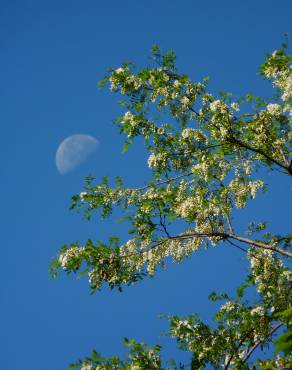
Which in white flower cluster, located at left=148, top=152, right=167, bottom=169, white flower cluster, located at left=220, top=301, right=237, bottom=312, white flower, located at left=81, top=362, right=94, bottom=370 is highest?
white flower cluster, located at left=148, top=152, right=167, bottom=169

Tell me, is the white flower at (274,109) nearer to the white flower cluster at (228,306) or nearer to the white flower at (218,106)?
the white flower at (218,106)

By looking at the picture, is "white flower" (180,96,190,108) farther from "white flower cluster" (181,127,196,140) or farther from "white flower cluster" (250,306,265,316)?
"white flower cluster" (250,306,265,316)

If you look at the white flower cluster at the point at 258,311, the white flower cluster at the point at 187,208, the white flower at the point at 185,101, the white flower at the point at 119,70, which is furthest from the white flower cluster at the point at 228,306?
the white flower at the point at 119,70

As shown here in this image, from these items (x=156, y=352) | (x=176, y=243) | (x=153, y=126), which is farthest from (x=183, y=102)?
(x=156, y=352)

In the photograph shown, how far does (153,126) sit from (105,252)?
163 inches

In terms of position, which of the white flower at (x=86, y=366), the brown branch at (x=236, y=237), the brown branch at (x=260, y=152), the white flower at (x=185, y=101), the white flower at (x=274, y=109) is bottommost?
the white flower at (x=86, y=366)

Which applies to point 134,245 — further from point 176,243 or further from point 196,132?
point 196,132

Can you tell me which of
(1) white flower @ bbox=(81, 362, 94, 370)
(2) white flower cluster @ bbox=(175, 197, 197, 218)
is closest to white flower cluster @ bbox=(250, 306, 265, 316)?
(2) white flower cluster @ bbox=(175, 197, 197, 218)

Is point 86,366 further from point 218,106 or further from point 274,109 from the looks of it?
point 274,109

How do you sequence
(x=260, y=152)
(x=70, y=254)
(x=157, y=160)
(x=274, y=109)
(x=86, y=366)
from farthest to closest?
(x=157, y=160) → (x=274, y=109) → (x=260, y=152) → (x=70, y=254) → (x=86, y=366)

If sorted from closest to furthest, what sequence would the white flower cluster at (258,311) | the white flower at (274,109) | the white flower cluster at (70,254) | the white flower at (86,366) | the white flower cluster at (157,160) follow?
the white flower at (86,366) < the white flower cluster at (70,254) < the white flower cluster at (258,311) < the white flower at (274,109) < the white flower cluster at (157,160)

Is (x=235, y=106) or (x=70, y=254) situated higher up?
(x=235, y=106)

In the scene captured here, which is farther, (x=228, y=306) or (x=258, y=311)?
(x=228, y=306)

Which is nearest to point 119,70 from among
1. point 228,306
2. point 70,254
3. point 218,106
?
point 218,106
